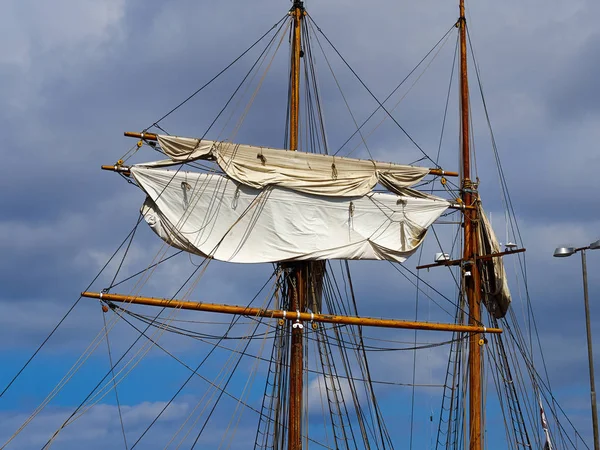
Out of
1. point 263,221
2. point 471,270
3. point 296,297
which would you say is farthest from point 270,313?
point 471,270

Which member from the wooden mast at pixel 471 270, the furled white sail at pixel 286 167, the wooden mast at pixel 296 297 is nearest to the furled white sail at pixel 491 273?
the wooden mast at pixel 471 270

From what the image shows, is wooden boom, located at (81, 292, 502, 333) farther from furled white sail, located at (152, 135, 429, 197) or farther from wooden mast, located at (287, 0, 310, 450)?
furled white sail, located at (152, 135, 429, 197)

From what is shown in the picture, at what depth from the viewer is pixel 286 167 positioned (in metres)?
51.0

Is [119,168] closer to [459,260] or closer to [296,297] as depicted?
[296,297]

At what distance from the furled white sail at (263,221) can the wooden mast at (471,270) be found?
2941mm

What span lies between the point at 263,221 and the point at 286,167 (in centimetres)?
234

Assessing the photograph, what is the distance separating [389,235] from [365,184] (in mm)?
2301

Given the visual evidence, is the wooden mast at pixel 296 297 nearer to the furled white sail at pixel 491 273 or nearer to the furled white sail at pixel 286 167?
the furled white sail at pixel 286 167

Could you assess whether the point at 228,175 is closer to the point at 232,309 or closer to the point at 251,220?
the point at 251,220

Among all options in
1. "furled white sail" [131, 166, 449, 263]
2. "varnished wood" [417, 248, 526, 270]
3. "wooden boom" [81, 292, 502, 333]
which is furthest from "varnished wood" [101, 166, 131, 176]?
"varnished wood" [417, 248, 526, 270]

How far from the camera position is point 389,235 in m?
52.8

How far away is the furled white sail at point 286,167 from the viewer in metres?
50.1

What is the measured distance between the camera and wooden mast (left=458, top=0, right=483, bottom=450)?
52.1 metres

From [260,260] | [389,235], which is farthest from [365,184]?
[260,260]
